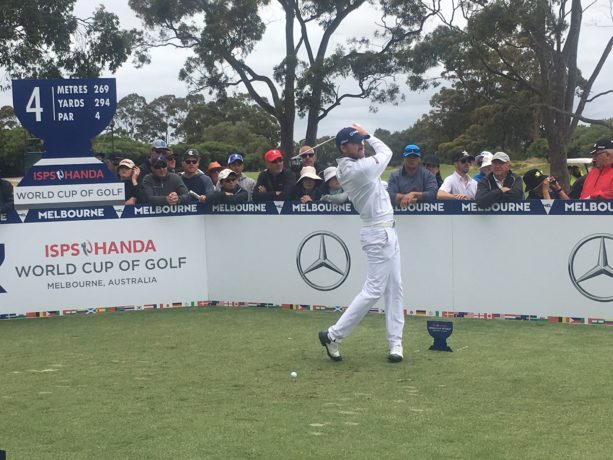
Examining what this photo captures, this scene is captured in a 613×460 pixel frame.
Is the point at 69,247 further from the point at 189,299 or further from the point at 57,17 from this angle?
the point at 57,17

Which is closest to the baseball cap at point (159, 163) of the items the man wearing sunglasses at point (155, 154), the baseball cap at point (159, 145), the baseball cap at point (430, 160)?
the man wearing sunglasses at point (155, 154)

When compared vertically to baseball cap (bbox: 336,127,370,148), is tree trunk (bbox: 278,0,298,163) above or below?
above

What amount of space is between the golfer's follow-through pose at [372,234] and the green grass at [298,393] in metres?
0.34

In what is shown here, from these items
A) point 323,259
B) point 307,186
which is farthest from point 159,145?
point 323,259

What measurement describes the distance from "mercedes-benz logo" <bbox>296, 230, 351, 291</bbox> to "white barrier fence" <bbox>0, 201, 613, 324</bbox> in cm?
2

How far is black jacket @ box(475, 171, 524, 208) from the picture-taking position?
36.2 ft

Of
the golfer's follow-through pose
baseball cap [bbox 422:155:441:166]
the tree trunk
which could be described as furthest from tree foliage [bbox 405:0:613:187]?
the golfer's follow-through pose

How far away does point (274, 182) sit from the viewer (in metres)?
12.8

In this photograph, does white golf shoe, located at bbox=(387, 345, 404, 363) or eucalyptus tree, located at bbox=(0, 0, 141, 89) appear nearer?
white golf shoe, located at bbox=(387, 345, 404, 363)

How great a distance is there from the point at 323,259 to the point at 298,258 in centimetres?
39

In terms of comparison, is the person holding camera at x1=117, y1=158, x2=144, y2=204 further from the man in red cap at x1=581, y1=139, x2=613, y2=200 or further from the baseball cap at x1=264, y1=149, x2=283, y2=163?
the man in red cap at x1=581, y1=139, x2=613, y2=200

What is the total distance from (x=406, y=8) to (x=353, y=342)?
2849 cm

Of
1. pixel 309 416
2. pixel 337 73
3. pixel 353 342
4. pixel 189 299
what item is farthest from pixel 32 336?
pixel 337 73

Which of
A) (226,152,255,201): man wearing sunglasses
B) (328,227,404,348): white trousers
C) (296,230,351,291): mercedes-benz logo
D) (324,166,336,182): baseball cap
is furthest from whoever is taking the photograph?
(226,152,255,201): man wearing sunglasses
